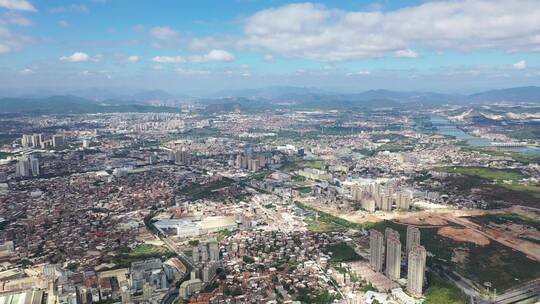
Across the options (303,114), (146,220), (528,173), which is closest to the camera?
(146,220)

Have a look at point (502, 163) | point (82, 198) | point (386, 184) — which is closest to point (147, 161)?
point (82, 198)

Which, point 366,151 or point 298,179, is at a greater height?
point 366,151

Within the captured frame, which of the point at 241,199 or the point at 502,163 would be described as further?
the point at 502,163

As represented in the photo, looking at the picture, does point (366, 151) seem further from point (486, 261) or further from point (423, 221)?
point (486, 261)

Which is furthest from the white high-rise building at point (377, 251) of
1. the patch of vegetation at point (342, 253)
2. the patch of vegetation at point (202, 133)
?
the patch of vegetation at point (202, 133)

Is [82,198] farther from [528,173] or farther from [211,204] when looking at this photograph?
[528,173]

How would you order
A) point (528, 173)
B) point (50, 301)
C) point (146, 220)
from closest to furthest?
point (50, 301) → point (146, 220) → point (528, 173)

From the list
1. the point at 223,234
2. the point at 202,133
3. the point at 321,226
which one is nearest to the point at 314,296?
the point at 223,234
